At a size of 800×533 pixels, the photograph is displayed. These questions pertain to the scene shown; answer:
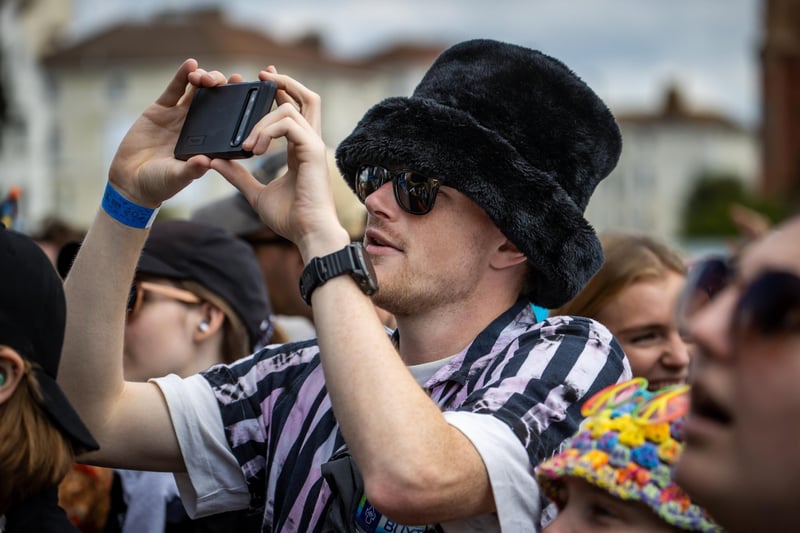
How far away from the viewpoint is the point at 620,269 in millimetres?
4184

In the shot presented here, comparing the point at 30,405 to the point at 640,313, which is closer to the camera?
the point at 30,405

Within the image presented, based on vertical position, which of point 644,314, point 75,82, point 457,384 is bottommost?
point 75,82

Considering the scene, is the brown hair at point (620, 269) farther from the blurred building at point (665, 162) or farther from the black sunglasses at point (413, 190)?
the blurred building at point (665, 162)

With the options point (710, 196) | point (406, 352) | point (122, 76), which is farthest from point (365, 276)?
point (710, 196)

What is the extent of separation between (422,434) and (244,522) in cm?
131

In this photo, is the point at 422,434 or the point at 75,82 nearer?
the point at 422,434

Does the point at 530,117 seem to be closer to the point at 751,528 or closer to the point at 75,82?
the point at 751,528

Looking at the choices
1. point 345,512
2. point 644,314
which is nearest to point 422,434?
point 345,512

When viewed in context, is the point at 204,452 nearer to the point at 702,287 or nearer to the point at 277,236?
the point at 702,287

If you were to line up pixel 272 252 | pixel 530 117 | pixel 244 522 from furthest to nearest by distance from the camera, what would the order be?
pixel 272 252 < pixel 244 522 < pixel 530 117

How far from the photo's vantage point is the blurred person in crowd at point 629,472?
2.00 m

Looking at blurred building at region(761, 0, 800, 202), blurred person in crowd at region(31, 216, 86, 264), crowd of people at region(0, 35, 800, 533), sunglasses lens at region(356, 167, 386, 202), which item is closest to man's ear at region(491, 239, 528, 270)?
crowd of people at region(0, 35, 800, 533)

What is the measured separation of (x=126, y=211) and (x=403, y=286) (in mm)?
751

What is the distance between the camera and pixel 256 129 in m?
2.66
